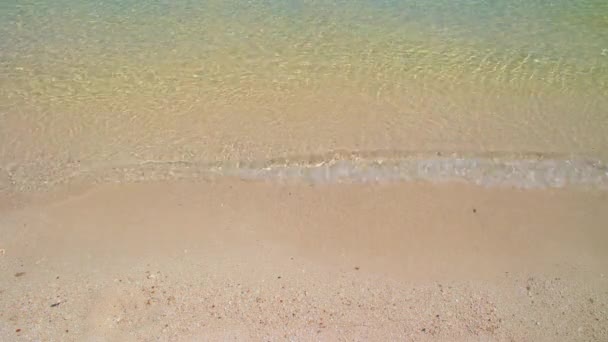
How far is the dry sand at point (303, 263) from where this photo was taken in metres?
4.16

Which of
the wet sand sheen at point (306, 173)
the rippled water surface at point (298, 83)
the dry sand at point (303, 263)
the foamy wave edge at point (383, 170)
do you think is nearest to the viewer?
the dry sand at point (303, 263)

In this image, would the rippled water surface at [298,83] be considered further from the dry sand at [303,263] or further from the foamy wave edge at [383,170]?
the dry sand at [303,263]

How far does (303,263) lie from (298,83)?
9.08 feet

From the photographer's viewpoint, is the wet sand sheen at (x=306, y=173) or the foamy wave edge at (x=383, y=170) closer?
the wet sand sheen at (x=306, y=173)

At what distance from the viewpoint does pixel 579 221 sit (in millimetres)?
5117

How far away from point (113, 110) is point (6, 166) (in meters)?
1.21

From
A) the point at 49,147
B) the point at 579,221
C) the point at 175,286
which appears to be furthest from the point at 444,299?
the point at 49,147

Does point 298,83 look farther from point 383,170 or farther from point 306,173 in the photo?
point 383,170

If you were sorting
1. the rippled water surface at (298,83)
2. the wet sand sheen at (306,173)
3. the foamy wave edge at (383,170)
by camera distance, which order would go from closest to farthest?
the wet sand sheen at (306,173) → the foamy wave edge at (383,170) → the rippled water surface at (298,83)

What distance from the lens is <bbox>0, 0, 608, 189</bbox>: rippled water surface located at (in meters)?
5.95

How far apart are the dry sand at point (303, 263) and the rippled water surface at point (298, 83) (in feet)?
1.51

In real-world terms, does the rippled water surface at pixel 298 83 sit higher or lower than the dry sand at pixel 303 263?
higher

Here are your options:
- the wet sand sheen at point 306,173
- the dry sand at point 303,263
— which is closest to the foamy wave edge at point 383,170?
the wet sand sheen at point 306,173

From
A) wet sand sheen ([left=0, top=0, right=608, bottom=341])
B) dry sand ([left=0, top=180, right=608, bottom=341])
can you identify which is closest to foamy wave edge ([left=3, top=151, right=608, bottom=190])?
wet sand sheen ([left=0, top=0, right=608, bottom=341])
